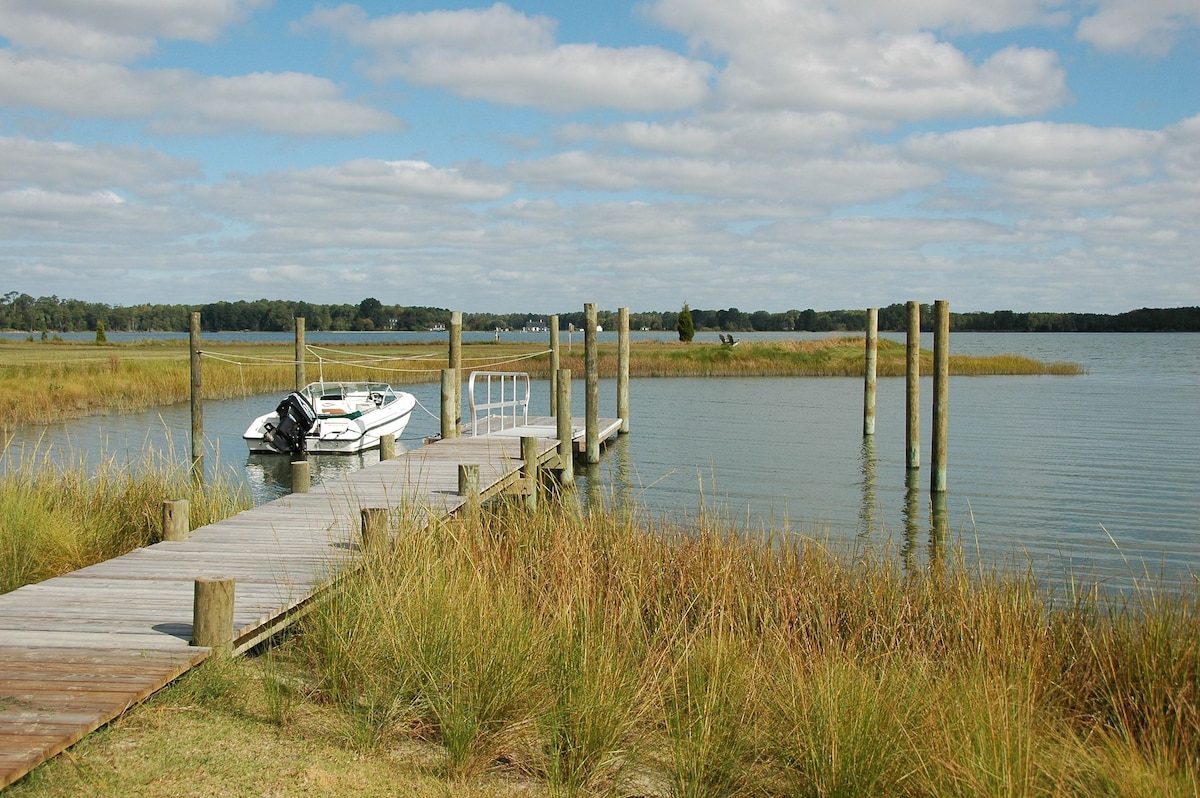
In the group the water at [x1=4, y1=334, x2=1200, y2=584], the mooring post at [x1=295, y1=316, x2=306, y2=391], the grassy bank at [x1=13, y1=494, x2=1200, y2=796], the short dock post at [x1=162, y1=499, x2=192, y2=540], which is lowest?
the water at [x1=4, y1=334, x2=1200, y2=584]

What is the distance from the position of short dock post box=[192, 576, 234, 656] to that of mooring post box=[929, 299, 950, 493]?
13.2 metres

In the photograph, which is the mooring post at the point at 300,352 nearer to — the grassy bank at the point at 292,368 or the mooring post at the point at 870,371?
the grassy bank at the point at 292,368

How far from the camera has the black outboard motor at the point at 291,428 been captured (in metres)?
21.0

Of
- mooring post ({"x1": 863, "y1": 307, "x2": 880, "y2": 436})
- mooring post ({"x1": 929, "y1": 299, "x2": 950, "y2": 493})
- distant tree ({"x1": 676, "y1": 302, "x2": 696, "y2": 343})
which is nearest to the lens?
mooring post ({"x1": 929, "y1": 299, "x2": 950, "y2": 493})

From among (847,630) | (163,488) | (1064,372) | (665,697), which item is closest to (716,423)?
(163,488)

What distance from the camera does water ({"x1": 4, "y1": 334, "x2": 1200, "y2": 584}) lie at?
13000mm

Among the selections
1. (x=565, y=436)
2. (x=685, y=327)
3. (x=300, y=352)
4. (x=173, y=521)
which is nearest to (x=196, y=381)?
(x=300, y=352)

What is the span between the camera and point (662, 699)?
541 centimetres

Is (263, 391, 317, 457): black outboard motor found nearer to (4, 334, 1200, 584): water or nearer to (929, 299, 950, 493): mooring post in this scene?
(4, 334, 1200, 584): water

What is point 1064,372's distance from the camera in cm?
4900

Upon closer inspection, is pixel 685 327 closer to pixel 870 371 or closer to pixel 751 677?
pixel 870 371

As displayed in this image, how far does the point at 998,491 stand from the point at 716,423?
10.9 meters

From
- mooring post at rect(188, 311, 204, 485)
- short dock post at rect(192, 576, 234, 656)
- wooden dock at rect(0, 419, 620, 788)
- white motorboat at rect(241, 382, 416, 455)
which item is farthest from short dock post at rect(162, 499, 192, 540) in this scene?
white motorboat at rect(241, 382, 416, 455)

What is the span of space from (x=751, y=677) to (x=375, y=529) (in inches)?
119
